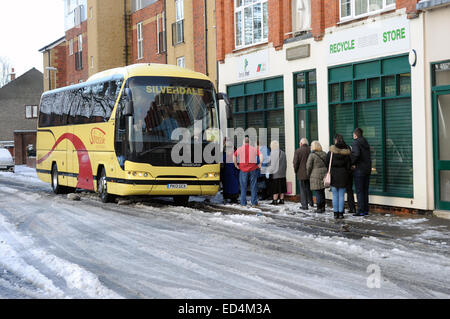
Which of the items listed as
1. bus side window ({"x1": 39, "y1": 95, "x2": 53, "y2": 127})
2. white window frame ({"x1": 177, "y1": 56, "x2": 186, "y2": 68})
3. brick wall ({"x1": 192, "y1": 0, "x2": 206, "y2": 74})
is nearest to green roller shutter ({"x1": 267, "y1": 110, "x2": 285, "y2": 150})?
bus side window ({"x1": 39, "y1": 95, "x2": 53, "y2": 127})

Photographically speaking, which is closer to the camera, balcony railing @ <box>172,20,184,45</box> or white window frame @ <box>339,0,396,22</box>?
white window frame @ <box>339,0,396,22</box>

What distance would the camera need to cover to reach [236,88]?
79.7ft

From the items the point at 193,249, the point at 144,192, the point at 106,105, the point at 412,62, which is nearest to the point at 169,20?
the point at 106,105

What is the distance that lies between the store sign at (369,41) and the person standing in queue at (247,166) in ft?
10.6

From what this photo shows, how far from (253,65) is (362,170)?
25.6 ft

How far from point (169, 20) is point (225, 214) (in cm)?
2076

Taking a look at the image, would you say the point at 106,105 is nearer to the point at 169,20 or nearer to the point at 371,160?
the point at 371,160

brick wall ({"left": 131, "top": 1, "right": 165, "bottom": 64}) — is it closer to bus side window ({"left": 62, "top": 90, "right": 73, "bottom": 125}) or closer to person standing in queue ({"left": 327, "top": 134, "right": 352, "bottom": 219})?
bus side window ({"left": 62, "top": 90, "right": 73, "bottom": 125})

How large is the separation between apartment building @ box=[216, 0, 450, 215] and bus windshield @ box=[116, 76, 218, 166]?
3099 mm

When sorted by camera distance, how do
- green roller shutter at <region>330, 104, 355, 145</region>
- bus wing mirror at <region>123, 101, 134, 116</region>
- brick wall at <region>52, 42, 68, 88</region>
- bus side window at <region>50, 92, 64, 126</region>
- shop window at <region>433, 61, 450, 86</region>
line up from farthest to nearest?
brick wall at <region>52, 42, 68, 88</region>
bus side window at <region>50, 92, 64, 126</region>
green roller shutter at <region>330, 104, 355, 145</region>
bus wing mirror at <region>123, 101, 134, 116</region>
shop window at <region>433, 61, 450, 86</region>

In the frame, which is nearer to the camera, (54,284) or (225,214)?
(54,284)

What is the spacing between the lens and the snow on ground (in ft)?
26.4

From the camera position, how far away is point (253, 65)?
75.6 ft

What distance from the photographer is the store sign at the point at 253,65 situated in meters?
22.3
